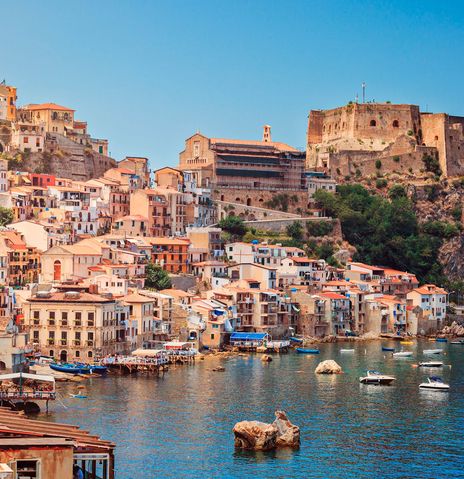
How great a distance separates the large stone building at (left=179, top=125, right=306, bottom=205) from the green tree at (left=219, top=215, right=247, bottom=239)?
459cm

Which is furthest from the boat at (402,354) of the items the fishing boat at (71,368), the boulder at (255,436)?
the boulder at (255,436)

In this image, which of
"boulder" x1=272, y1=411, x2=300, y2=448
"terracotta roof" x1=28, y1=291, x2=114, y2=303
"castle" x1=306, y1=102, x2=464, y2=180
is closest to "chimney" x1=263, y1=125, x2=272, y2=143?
"castle" x1=306, y1=102, x2=464, y2=180

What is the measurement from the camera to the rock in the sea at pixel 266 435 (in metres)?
42.3

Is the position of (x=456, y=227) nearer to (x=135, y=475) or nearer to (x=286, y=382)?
(x=286, y=382)

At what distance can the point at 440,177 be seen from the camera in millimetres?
112000

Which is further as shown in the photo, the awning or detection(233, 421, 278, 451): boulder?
the awning

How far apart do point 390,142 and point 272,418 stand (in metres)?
68.5

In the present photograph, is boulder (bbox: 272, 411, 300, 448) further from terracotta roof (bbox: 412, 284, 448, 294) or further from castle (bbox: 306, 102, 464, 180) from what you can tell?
castle (bbox: 306, 102, 464, 180)

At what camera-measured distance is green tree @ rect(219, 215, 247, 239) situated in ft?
311

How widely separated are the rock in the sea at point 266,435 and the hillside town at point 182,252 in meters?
15.2

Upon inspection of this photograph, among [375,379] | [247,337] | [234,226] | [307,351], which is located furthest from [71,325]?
[234,226]

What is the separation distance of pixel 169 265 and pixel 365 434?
137ft

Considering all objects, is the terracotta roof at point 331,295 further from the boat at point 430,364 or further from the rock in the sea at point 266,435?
the rock in the sea at point 266,435

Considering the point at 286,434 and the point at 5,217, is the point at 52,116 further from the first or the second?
the point at 286,434
